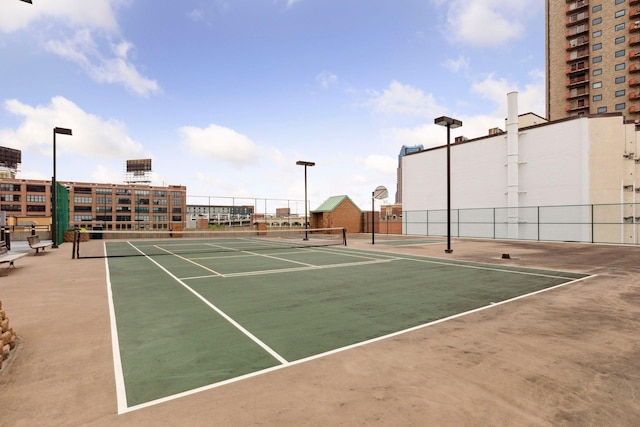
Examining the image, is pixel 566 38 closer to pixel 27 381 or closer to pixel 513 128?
pixel 513 128

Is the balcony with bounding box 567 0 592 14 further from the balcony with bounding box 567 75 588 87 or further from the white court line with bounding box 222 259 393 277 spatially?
the white court line with bounding box 222 259 393 277

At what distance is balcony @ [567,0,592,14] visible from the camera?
209 ft

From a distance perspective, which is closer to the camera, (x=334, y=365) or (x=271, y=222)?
(x=334, y=365)

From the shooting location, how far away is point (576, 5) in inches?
2554

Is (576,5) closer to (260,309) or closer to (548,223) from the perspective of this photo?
(548,223)

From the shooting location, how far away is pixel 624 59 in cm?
6025

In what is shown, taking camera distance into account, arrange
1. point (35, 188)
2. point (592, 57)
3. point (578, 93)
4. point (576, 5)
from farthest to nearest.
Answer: point (35, 188)
point (578, 93)
point (576, 5)
point (592, 57)

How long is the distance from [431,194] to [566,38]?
5578 cm

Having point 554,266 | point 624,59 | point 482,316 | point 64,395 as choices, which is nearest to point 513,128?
point 554,266

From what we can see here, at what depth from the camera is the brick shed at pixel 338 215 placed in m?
42.6

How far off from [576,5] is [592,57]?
11071mm

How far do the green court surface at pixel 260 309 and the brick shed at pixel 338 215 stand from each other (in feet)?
96.2

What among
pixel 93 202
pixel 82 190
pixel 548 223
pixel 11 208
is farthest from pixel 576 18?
pixel 11 208

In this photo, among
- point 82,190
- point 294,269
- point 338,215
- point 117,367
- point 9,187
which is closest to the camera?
point 117,367
